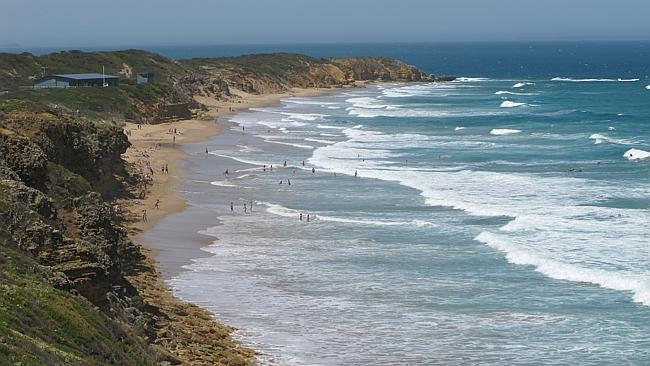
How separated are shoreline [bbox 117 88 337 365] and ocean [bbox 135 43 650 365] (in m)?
0.61

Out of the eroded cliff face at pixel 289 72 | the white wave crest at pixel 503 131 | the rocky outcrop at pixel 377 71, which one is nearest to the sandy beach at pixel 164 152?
the eroded cliff face at pixel 289 72

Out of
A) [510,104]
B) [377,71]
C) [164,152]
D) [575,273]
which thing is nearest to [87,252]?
[575,273]

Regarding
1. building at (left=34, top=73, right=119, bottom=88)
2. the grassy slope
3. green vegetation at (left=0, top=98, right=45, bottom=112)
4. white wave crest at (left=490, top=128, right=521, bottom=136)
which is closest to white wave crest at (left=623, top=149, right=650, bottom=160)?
white wave crest at (left=490, top=128, right=521, bottom=136)

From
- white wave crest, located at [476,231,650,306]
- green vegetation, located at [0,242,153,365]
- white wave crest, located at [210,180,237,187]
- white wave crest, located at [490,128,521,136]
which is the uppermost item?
green vegetation, located at [0,242,153,365]

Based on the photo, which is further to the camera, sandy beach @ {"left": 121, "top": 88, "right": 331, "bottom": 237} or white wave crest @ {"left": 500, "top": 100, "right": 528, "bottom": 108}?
white wave crest @ {"left": 500, "top": 100, "right": 528, "bottom": 108}

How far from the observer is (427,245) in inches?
1271

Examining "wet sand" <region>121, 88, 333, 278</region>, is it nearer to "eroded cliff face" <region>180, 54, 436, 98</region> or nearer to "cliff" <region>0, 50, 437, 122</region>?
"cliff" <region>0, 50, 437, 122</region>

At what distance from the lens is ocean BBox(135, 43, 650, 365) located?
75.0 feet

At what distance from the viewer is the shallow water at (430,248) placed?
900 inches

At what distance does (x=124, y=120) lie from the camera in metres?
70.6

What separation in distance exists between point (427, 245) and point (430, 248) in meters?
0.48

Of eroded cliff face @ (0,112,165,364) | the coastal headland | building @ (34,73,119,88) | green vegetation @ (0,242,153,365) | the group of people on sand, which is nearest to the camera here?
green vegetation @ (0,242,153,365)

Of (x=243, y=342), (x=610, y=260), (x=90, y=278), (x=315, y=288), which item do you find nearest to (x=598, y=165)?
(x=610, y=260)

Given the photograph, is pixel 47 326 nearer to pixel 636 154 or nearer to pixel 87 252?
pixel 87 252
